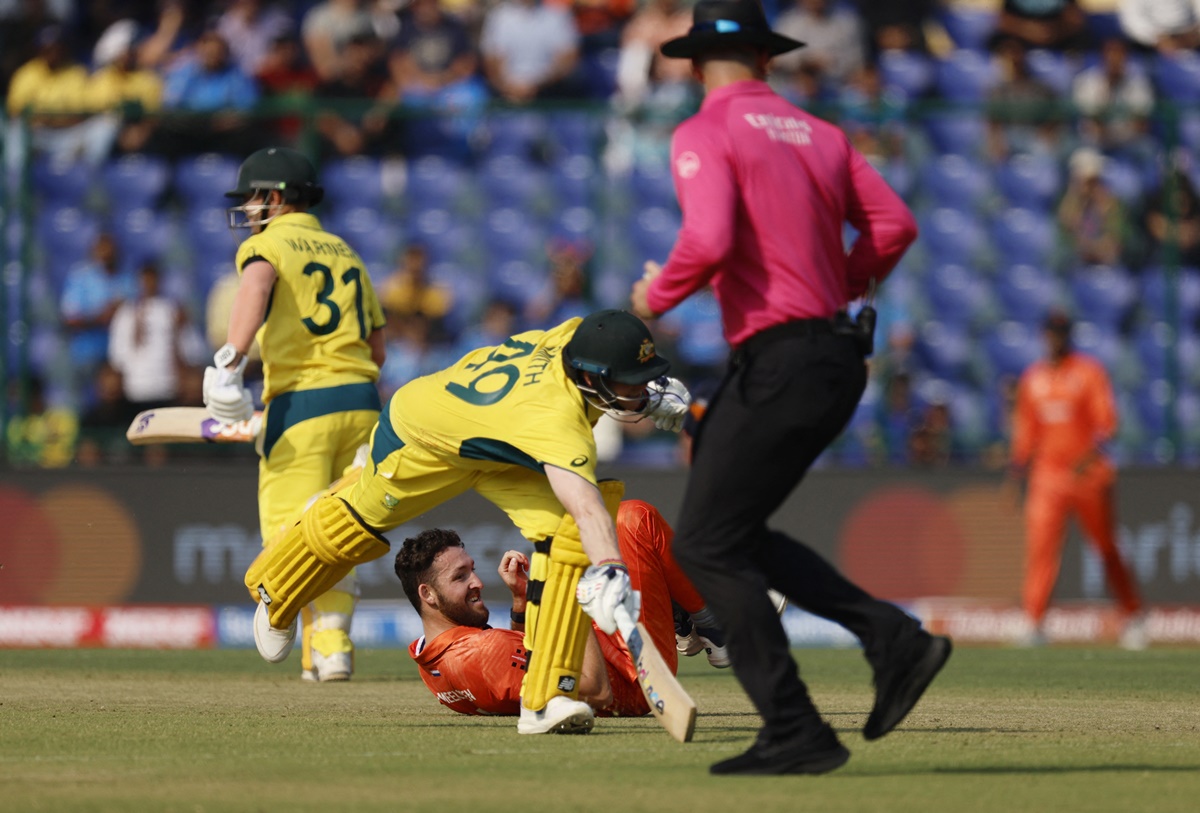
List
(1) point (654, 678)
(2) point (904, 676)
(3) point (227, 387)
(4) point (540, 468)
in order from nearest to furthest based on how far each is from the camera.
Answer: (2) point (904, 676) < (1) point (654, 678) < (4) point (540, 468) < (3) point (227, 387)

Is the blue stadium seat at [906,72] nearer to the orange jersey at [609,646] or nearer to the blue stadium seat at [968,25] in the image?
the blue stadium seat at [968,25]

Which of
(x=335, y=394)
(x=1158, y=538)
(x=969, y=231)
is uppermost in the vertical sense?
(x=335, y=394)

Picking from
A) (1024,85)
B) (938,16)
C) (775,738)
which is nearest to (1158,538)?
(1024,85)

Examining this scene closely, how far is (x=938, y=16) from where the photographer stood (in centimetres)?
1841

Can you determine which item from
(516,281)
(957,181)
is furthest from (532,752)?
(957,181)

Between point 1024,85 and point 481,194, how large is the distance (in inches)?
212

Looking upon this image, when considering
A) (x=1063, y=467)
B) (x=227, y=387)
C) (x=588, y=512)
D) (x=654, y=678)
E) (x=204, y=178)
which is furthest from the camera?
(x=204, y=178)

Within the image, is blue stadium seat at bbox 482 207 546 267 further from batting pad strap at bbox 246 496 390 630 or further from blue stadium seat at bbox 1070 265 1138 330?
batting pad strap at bbox 246 496 390 630

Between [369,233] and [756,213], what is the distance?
10935mm

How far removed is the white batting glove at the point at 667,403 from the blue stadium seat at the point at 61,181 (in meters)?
9.59

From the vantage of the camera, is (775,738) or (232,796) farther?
(775,738)

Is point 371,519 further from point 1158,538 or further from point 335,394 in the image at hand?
point 1158,538

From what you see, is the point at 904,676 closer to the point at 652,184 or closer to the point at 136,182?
the point at 652,184

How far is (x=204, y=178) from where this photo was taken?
1612cm
